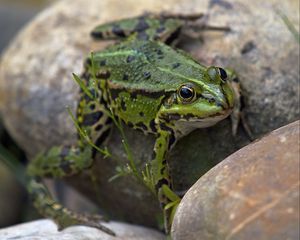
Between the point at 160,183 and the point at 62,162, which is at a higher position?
the point at 62,162

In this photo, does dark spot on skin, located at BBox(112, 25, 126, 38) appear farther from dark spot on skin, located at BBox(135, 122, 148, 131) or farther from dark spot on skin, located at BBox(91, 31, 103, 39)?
dark spot on skin, located at BBox(135, 122, 148, 131)

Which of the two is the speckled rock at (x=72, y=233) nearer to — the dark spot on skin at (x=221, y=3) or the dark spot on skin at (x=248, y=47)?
the dark spot on skin at (x=248, y=47)

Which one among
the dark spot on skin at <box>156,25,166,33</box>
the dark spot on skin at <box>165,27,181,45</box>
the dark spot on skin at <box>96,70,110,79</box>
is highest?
the dark spot on skin at <box>96,70,110,79</box>

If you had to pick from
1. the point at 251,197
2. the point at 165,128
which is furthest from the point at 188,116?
the point at 251,197

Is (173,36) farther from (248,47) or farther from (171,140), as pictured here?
(171,140)

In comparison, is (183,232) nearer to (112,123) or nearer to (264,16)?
(112,123)

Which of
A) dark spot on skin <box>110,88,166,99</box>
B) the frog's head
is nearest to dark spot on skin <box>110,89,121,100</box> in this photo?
dark spot on skin <box>110,88,166,99</box>
